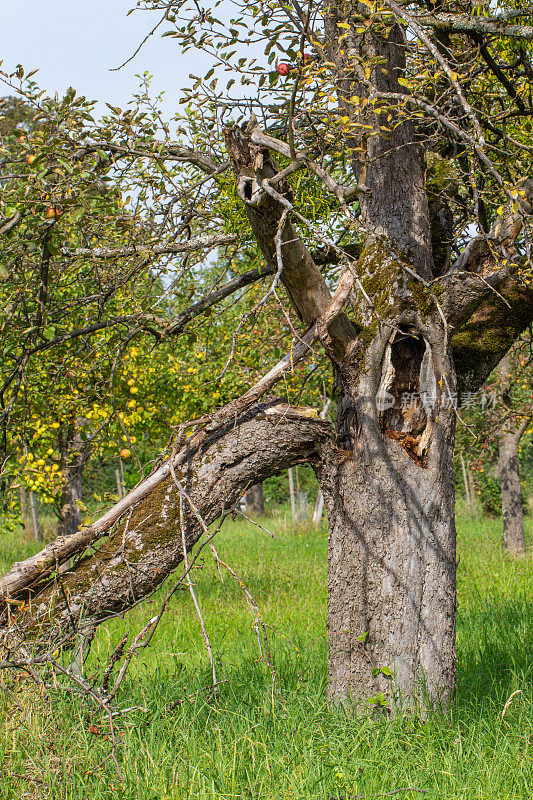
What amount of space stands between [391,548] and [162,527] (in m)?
1.25

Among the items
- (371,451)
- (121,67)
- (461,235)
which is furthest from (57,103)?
(461,235)

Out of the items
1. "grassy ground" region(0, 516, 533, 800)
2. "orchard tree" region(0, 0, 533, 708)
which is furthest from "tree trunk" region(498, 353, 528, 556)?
"orchard tree" region(0, 0, 533, 708)

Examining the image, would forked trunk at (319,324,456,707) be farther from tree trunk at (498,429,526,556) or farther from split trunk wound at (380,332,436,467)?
tree trunk at (498,429,526,556)

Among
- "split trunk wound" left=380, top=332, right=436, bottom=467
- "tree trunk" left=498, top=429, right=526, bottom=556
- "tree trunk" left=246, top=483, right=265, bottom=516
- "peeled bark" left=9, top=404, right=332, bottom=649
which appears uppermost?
"split trunk wound" left=380, top=332, right=436, bottom=467

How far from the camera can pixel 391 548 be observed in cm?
351

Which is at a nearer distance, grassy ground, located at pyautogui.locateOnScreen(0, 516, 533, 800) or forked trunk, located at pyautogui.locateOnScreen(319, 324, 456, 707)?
grassy ground, located at pyautogui.locateOnScreen(0, 516, 533, 800)

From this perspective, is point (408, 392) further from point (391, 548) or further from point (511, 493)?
point (511, 493)

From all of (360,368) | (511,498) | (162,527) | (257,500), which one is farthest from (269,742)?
(257,500)

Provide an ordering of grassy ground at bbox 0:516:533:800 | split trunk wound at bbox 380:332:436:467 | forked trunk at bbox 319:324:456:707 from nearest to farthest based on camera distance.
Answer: grassy ground at bbox 0:516:533:800 < forked trunk at bbox 319:324:456:707 < split trunk wound at bbox 380:332:436:467

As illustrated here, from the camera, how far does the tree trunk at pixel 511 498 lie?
10.1 metres

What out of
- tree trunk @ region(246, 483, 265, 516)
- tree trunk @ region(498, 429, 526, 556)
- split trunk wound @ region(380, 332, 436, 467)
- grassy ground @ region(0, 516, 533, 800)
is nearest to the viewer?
grassy ground @ region(0, 516, 533, 800)

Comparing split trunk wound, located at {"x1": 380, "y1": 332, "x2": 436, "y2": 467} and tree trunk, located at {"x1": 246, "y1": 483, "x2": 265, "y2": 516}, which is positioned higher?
split trunk wound, located at {"x1": 380, "y1": 332, "x2": 436, "y2": 467}

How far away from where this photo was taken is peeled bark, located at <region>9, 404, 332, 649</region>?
125 inches

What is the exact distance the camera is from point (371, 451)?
11.6 ft
